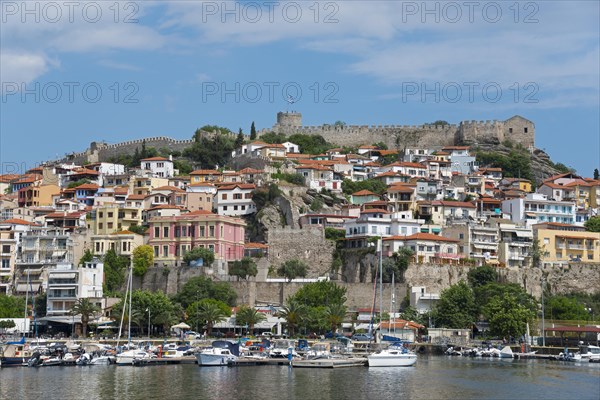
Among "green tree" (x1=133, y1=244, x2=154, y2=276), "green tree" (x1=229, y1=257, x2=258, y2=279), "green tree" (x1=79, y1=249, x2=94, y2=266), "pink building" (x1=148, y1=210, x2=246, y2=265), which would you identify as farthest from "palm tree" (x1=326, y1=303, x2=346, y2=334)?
"green tree" (x1=79, y1=249, x2=94, y2=266)

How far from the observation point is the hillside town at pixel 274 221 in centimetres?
7600

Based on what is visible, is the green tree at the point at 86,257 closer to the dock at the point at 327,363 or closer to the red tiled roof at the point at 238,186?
the red tiled roof at the point at 238,186

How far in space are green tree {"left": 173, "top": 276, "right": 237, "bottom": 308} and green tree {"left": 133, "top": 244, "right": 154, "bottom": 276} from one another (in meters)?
4.41

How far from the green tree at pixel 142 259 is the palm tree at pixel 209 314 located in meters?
8.23

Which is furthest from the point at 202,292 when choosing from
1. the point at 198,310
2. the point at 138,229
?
the point at 138,229

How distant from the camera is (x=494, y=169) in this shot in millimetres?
103188

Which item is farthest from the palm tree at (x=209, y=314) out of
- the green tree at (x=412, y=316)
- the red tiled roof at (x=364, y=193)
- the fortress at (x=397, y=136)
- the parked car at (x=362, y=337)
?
the fortress at (x=397, y=136)

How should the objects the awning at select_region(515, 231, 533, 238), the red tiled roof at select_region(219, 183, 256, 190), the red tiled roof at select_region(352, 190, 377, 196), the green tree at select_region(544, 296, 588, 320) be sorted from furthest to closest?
the red tiled roof at select_region(352, 190, 377, 196) → the red tiled roof at select_region(219, 183, 256, 190) → the awning at select_region(515, 231, 533, 238) → the green tree at select_region(544, 296, 588, 320)

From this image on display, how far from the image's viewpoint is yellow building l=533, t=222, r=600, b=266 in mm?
81125

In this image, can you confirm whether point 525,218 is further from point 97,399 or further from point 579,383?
point 97,399

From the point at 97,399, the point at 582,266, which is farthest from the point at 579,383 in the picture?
the point at 582,266

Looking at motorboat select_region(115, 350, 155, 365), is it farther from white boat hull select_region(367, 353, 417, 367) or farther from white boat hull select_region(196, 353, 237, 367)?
white boat hull select_region(367, 353, 417, 367)

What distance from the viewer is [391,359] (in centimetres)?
5800

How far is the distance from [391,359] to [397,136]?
58093 millimetres
